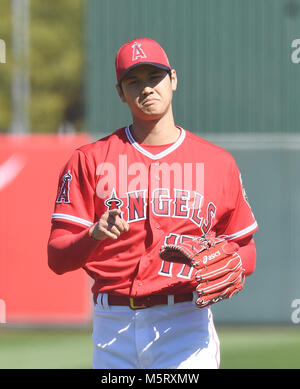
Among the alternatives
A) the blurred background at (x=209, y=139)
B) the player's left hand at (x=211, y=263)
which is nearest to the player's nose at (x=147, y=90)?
the player's left hand at (x=211, y=263)

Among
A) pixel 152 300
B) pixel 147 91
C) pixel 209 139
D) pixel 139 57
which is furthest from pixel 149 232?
pixel 209 139

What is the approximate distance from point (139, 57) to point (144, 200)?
553mm

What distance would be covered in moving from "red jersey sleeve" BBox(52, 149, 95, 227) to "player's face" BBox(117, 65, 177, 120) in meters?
0.29

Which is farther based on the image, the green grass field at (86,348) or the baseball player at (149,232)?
the green grass field at (86,348)

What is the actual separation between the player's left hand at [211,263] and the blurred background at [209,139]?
4845 millimetres

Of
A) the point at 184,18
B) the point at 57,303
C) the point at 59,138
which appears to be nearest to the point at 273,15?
the point at 184,18

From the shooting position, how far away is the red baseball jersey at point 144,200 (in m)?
3.19

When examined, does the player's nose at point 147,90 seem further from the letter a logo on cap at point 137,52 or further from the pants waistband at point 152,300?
the pants waistband at point 152,300

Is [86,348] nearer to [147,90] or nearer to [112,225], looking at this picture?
[147,90]

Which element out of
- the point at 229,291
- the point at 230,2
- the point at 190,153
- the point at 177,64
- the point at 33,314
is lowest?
the point at 33,314

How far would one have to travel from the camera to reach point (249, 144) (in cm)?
878

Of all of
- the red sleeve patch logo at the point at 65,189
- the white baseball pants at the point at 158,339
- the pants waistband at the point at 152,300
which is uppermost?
the red sleeve patch logo at the point at 65,189

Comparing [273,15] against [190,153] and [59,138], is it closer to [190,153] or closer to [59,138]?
[59,138]

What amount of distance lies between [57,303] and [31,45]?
25.7m
